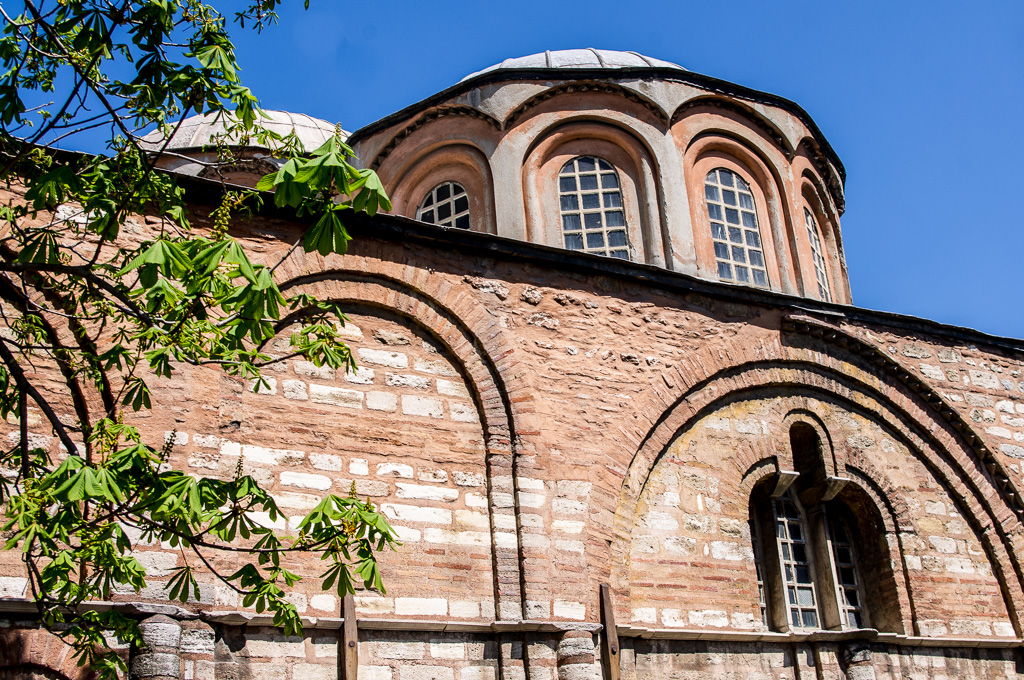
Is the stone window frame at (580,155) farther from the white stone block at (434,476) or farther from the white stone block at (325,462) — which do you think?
the white stone block at (325,462)

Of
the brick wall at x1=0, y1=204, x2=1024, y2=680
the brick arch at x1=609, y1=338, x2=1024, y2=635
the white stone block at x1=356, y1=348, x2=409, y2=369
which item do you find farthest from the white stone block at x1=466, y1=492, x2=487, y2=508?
the brick arch at x1=609, y1=338, x2=1024, y2=635

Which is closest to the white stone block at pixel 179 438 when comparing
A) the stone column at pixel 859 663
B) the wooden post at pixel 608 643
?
the wooden post at pixel 608 643

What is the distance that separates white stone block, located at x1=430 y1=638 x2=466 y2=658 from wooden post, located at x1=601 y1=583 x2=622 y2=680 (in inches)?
39.3

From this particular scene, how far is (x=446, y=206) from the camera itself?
11.8m

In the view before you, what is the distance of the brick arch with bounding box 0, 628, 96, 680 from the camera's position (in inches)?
247

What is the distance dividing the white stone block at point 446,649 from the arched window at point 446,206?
5.17 meters

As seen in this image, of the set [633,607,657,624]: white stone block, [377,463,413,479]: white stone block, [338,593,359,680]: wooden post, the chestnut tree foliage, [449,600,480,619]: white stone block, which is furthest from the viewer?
[633,607,657,624]: white stone block

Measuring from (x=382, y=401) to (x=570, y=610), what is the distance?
6.34 ft

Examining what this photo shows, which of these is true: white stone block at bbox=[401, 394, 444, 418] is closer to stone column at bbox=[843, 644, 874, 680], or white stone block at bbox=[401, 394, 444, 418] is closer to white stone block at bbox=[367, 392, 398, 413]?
white stone block at bbox=[367, 392, 398, 413]

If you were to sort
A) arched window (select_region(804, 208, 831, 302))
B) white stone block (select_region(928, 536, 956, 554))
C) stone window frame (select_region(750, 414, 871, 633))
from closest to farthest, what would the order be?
stone window frame (select_region(750, 414, 871, 633))
white stone block (select_region(928, 536, 956, 554))
arched window (select_region(804, 208, 831, 302))

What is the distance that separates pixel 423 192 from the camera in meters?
12.1

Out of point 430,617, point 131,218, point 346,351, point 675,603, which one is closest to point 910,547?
point 675,603

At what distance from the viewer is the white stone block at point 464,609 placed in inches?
297

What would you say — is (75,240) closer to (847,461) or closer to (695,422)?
(695,422)
